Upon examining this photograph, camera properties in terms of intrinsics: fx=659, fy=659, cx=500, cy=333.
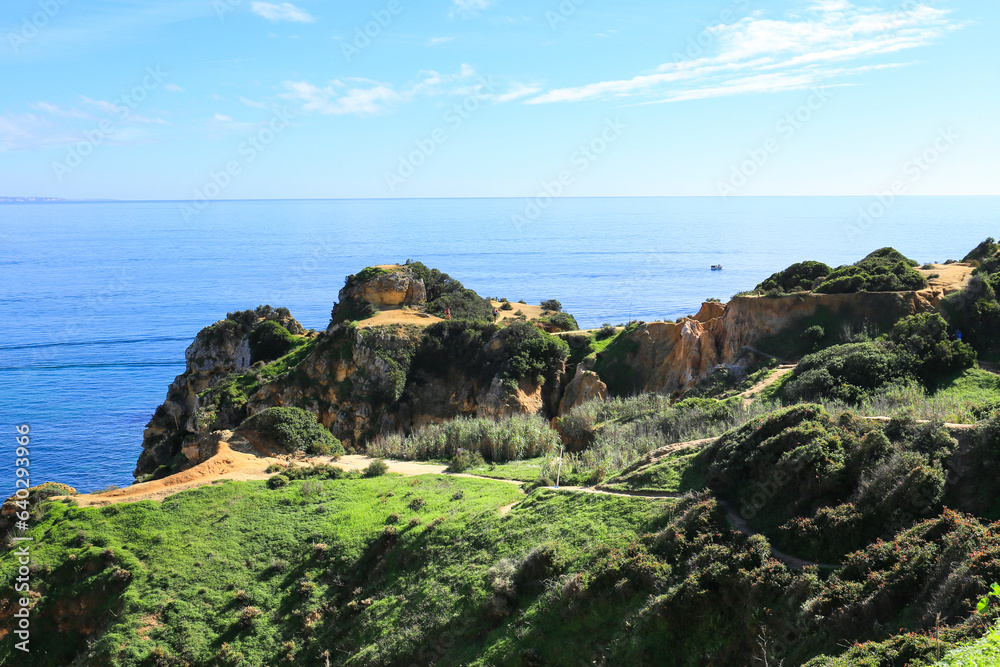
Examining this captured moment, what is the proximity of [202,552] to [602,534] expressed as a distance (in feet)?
39.3

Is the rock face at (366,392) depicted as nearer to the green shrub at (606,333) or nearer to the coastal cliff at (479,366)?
the coastal cliff at (479,366)

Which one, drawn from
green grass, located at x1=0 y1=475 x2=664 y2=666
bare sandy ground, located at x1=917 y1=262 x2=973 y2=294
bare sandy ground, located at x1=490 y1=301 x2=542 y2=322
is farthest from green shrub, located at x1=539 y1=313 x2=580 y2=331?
green grass, located at x1=0 y1=475 x2=664 y2=666

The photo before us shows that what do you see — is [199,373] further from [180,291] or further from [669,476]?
[180,291]

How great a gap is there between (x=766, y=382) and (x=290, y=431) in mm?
22244

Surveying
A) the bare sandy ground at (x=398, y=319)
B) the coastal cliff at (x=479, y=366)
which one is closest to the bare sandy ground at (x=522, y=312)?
the coastal cliff at (x=479, y=366)

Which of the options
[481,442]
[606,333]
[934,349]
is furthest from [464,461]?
[606,333]

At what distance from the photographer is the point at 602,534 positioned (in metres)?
16.0

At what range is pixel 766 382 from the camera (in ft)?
104

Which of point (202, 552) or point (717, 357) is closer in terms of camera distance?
point (202, 552)

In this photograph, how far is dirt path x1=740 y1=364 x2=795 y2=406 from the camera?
29.7 meters

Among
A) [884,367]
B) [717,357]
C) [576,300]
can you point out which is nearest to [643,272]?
[576,300]

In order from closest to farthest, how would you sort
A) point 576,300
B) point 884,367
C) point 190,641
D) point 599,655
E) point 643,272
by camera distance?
point 599,655 < point 190,641 < point 884,367 < point 576,300 < point 643,272

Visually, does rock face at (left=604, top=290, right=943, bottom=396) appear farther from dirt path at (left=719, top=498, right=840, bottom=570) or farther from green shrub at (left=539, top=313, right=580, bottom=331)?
dirt path at (left=719, top=498, right=840, bottom=570)

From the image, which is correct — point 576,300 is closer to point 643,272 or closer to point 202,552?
point 643,272
